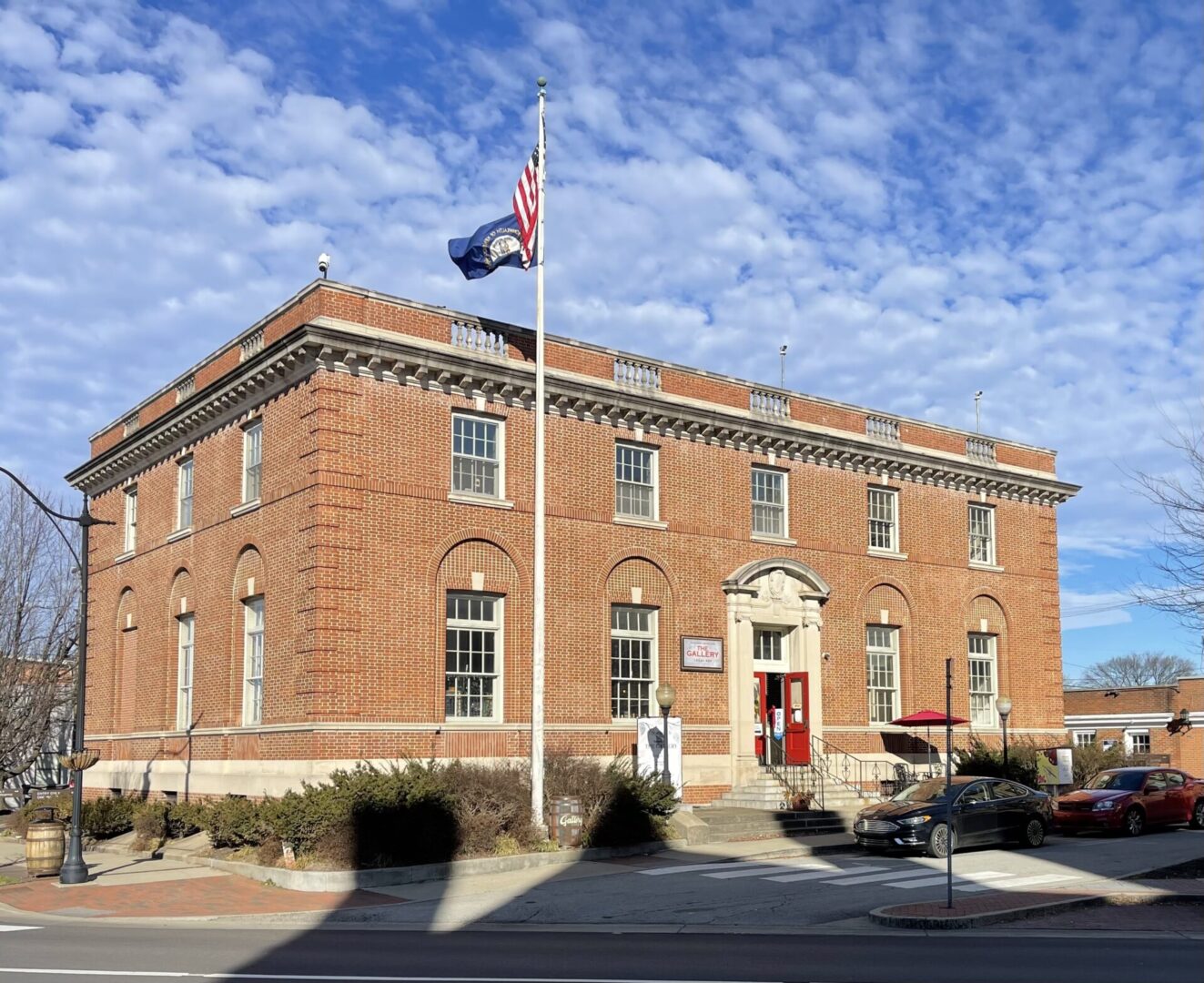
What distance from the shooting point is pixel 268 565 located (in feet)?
87.5

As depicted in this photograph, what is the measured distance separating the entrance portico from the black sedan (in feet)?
18.9

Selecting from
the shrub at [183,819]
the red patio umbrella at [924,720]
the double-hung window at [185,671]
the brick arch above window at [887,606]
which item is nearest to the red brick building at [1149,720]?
the brick arch above window at [887,606]

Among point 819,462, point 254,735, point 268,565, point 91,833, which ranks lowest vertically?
point 91,833

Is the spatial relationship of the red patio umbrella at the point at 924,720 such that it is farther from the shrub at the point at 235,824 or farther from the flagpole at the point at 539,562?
the shrub at the point at 235,824

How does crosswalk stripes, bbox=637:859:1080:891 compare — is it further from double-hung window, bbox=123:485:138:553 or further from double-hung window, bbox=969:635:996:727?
double-hung window, bbox=123:485:138:553

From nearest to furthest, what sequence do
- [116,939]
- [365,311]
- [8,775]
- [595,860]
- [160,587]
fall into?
[116,939]
[595,860]
[365,311]
[160,587]
[8,775]

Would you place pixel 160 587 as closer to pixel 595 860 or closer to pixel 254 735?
pixel 254 735

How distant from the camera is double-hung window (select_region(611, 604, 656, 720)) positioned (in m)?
28.7

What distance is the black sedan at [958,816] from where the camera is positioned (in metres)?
23.3

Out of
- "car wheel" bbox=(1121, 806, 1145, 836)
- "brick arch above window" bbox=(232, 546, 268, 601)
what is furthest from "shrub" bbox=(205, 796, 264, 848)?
"car wheel" bbox=(1121, 806, 1145, 836)

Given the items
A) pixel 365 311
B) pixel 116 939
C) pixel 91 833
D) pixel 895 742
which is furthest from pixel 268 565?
pixel 895 742

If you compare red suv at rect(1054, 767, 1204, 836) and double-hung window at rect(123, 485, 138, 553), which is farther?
double-hung window at rect(123, 485, 138, 553)

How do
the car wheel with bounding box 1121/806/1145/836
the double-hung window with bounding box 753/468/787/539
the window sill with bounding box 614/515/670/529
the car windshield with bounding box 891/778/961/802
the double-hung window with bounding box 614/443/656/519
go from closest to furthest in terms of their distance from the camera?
the car windshield with bounding box 891/778/961/802 → the car wheel with bounding box 1121/806/1145/836 → the window sill with bounding box 614/515/670/529 → the double-hung window with bounding box 614/443/656/519 → the double-hung window with bounding box 753/468/787/539

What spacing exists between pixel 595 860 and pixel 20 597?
2773cm
